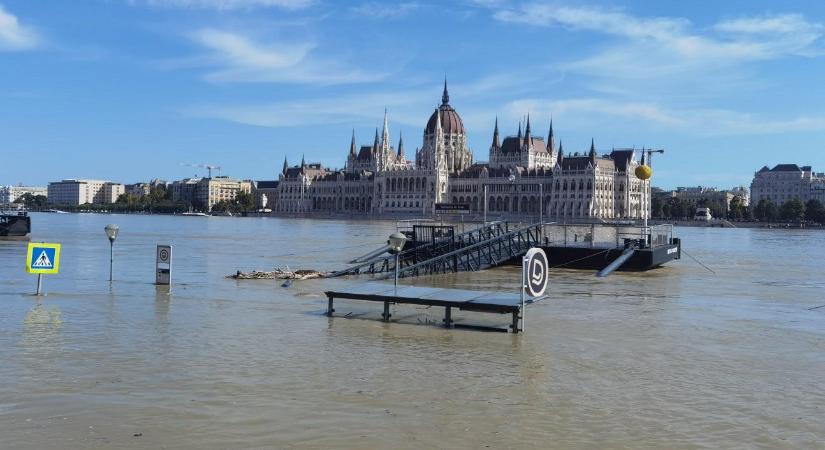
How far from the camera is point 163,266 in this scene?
24125 mm

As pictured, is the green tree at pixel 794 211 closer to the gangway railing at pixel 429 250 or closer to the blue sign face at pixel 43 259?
the gangway railing at pixel 429 250

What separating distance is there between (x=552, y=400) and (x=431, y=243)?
27.9 meters

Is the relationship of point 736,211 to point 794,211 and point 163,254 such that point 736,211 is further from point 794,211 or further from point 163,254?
point 163,254

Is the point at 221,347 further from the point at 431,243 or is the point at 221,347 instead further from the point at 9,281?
the point at 431,243

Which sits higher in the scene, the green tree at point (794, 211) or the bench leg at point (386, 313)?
the green tree at point (794, 211)

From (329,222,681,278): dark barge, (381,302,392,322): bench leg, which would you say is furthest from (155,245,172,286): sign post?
(329,222,681,278): dark barge

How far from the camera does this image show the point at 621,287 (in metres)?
29.6

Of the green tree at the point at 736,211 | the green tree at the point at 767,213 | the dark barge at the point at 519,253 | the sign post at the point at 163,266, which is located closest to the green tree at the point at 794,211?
the green tree at the point at 767,213

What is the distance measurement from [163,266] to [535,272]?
479 inches

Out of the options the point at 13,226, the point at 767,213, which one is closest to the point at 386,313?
the point at 13,226

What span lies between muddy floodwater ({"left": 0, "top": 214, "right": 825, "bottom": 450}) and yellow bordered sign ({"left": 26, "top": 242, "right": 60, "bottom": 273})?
79cm

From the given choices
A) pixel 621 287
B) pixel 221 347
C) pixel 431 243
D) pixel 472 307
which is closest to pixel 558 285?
pixel 621 287

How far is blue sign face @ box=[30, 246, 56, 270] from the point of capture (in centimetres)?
2009

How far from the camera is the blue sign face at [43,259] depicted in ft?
65.9
